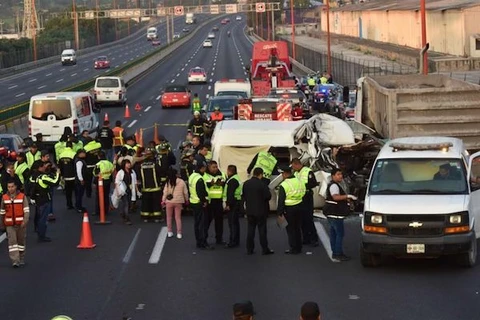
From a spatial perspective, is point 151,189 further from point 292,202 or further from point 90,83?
point 90,83

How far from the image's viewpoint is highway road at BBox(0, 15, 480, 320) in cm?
1467

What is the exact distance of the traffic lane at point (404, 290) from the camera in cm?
1430

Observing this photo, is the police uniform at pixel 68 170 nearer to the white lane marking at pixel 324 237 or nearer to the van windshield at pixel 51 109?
the white lane marking at pixel 324 237

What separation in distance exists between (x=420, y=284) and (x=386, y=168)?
256 centimetres

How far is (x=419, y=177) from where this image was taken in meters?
17.8

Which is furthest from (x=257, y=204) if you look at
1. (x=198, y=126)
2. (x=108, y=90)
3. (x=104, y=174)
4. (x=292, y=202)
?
(x=108, y=90)

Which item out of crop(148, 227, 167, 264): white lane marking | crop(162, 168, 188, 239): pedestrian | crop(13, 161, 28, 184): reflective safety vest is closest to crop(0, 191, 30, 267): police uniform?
crop(148, 227, 167, 264): white lane marking

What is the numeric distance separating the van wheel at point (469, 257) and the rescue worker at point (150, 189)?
7.82 meters

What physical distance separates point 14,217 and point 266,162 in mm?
6465

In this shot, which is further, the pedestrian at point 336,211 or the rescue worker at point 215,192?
the rescue worker at point 215,192

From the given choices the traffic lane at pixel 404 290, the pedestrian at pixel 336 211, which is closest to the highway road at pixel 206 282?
the traffic lane at pixel 404 290

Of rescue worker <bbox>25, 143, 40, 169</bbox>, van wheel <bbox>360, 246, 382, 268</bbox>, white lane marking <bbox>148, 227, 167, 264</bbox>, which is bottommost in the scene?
white lane marking <bbox>148, 227, 167, 264</bbox>

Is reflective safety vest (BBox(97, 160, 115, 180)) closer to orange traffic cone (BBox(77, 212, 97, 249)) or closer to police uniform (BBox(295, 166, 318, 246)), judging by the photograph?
orange traffic cone (BBox(77, 212, 97, 249))

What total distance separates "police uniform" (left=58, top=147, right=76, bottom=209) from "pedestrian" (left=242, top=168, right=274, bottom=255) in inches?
301
